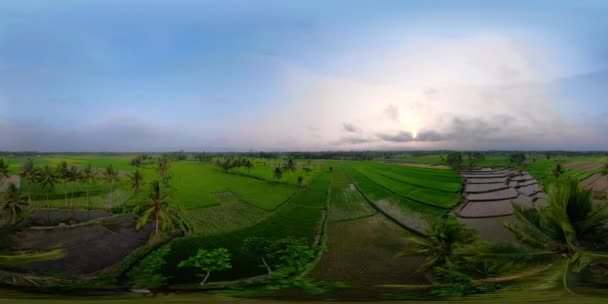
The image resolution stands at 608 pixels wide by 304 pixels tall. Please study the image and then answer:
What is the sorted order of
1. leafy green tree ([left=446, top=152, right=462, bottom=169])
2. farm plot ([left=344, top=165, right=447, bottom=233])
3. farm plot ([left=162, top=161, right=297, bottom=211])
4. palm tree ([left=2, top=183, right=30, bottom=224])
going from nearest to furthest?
palm tree ([left=2, top=183, right=30, bottom=224])
farm plot ([left=344, top=165, right=447, bottom=233])
farm plot ([left=162, top=161, right=297, bottom=211])
leafy green tree ([left=446, top=152, right=462, bottom=169])

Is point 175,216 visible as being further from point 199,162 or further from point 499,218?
point 199,162

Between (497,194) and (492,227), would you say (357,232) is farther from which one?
(497,194)

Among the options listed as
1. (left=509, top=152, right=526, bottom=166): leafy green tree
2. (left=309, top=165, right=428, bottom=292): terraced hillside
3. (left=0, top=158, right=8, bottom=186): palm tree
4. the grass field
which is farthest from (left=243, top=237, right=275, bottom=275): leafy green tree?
(left=509, top=152, right=526, bottom=166): leafy green tree

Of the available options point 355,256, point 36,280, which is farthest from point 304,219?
point 36,280

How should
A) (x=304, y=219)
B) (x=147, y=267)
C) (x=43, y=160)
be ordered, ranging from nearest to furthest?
(x=147, y=267) < (x=304, y=219) < (x=43, y=160)

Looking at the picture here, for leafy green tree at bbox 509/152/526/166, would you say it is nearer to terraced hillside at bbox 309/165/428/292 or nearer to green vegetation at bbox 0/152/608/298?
green vegetation at bbox 0/152/608/298

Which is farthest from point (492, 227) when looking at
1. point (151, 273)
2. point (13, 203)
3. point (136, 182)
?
point (136, 182)
